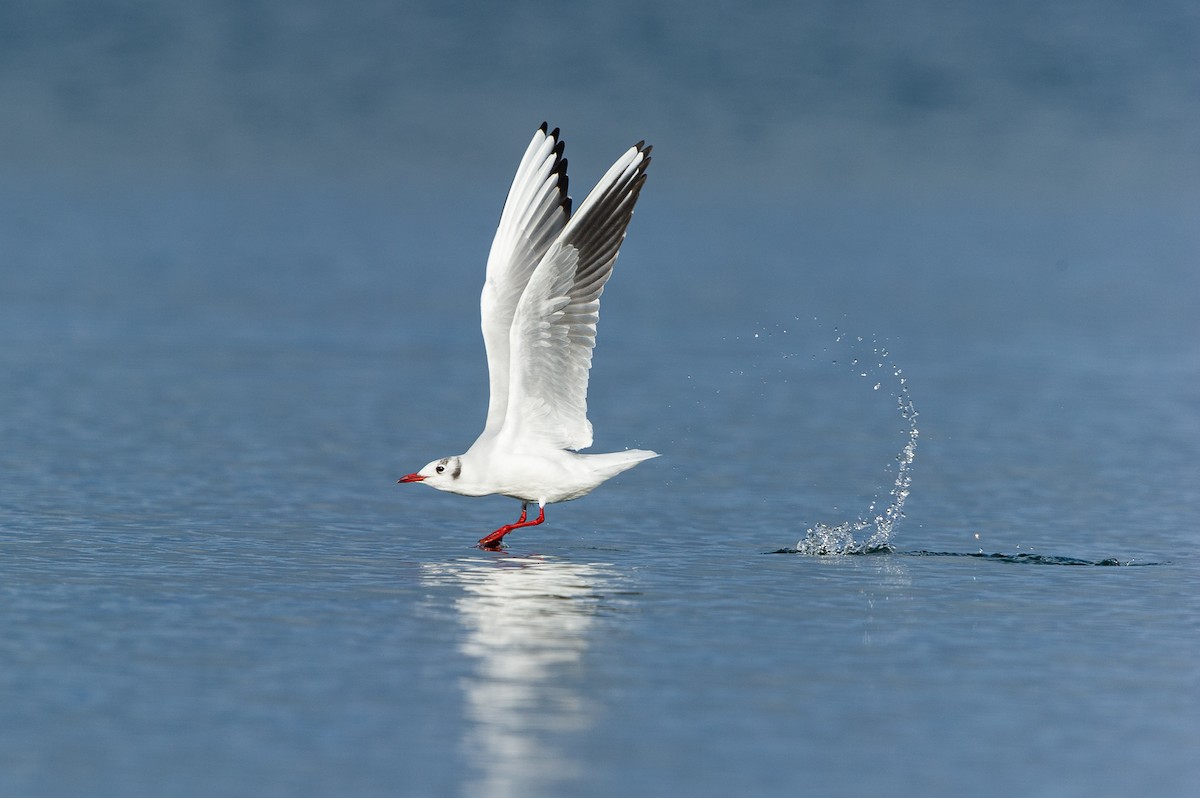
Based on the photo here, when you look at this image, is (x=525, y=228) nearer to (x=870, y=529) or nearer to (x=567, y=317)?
(x=567, y=317)

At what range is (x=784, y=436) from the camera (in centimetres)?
1981

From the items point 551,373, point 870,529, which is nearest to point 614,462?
point 551,373

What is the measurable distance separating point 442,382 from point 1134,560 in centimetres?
1139

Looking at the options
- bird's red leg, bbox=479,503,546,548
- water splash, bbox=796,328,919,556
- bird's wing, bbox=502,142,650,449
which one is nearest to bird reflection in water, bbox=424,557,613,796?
bird's red leg, bbox=479,503,546,548

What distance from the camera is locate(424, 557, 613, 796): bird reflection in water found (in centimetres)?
845

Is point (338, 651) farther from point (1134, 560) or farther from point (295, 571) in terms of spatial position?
point (1134, 560)

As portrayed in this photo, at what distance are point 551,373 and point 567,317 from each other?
381 millimetres

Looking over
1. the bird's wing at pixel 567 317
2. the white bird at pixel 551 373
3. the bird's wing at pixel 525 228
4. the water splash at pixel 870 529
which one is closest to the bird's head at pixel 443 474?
the white bird at pixel 551 373

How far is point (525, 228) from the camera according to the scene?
581 inches

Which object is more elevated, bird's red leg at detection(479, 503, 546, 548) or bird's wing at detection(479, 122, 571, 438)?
bird's wing at detection(479, 122, 571, 438)

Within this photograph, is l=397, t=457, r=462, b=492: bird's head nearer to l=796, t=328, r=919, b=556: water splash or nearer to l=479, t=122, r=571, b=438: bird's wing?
l=479, t=122, r=571, b=438: bird's wing

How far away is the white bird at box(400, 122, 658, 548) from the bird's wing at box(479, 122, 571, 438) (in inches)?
2.3

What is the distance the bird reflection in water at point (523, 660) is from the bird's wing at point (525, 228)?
6.07ft

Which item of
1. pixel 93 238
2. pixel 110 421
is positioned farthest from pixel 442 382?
pixel 93 238
